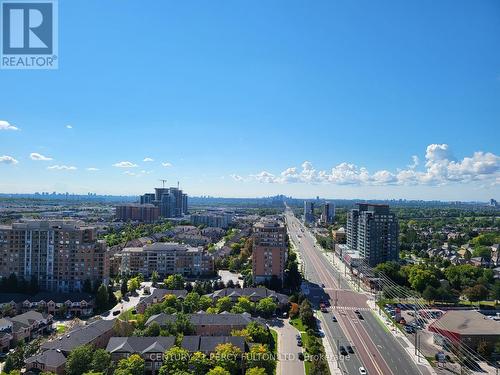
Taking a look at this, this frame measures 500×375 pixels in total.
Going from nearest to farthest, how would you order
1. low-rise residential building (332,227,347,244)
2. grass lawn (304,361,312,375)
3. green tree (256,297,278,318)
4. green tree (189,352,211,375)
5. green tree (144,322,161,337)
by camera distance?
green tree (189,352,211,375) < grass lawn (304,361,312,375) < green tree (144,322,161,337) < green tree (256,297,278,318) < low-rise residential building (332,227,347,244)

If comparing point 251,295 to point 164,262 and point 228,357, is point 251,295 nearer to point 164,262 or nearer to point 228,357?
point 228,357

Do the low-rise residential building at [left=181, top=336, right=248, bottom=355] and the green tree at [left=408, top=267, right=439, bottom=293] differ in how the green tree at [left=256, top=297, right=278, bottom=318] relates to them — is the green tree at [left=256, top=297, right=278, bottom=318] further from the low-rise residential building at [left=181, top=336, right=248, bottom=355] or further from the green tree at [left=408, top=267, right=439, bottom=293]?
the green tree at [left=408, top=267, right=439, bottom=293]

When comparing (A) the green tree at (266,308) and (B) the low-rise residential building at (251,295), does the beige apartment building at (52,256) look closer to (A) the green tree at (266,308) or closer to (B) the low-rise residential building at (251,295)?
(B) the low-rise residential building at (251,295)

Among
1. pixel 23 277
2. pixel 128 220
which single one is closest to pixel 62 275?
pixel 23 277

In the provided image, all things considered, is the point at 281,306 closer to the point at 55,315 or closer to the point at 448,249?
the point at 55,315

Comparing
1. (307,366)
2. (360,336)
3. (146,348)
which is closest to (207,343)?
(146,348)

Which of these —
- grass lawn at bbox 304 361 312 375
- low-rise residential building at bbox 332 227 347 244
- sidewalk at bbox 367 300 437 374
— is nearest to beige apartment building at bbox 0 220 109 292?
grass lawn at bbox 304 361 312 375
